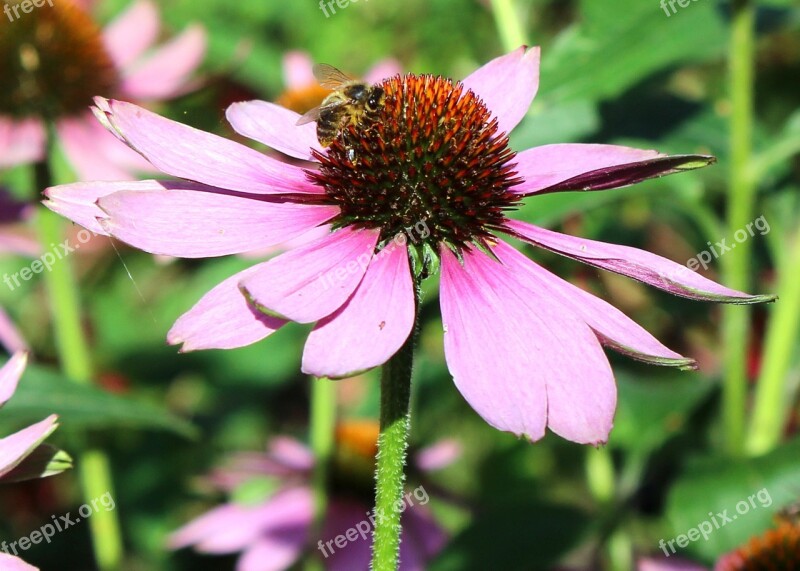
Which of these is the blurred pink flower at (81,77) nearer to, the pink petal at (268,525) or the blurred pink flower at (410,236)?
the pink petal at (268,525)

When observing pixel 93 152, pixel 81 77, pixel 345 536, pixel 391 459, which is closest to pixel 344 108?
pixel 391 459

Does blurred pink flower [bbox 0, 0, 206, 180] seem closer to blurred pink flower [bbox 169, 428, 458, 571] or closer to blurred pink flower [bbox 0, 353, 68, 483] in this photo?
blurred pink flower [bbox 169, 428, 458, 571]

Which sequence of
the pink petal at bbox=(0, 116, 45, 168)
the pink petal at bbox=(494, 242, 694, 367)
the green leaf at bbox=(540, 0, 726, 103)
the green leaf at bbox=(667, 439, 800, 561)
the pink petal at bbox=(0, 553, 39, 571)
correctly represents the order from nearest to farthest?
the pink petal at bbox=(0, 553, 39, 571) < the pink petal at bbox=(494, 242, 694, 367) < the green leaf at bbox=(667, 439, 800, 561) < the green leaf at bbox=(540, 0, 726, 103) < the pink petal at bbox=(0, 116, 45, 168)

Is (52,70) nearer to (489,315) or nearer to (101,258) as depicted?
(101,258)

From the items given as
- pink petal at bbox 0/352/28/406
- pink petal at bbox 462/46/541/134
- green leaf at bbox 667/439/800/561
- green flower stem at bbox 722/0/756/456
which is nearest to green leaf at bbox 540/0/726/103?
green flower stem at bbox 722/0/756/456

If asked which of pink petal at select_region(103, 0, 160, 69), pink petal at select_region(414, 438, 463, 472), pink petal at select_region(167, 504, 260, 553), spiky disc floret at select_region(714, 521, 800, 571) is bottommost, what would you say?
spiky disc floret at select_region(714, 521, 800, 571)

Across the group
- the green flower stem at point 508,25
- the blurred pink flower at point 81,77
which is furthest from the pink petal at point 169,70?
the green flower stem at point 508,25
